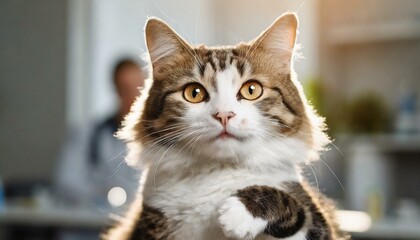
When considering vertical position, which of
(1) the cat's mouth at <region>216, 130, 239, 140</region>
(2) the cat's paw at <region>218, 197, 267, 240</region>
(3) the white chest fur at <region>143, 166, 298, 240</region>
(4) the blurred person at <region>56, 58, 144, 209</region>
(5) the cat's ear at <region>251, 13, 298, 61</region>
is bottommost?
(2) the cat's paw at <region>218, 197, 267, 240</region>

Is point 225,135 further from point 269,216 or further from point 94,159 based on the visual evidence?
point 94,159

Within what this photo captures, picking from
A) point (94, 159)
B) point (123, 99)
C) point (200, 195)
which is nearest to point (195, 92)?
point (200, 195)

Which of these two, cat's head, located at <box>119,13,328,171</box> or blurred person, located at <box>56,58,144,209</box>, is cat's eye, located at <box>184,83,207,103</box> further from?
blurred person, located at <box>56,58,144,209</box>

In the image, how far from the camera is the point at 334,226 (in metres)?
0.74

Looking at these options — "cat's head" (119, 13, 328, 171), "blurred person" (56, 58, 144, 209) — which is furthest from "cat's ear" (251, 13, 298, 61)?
"blurred person" (56, 58, 144, 209)

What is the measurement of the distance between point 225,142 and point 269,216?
10cm

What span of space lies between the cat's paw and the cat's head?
0.08 metres

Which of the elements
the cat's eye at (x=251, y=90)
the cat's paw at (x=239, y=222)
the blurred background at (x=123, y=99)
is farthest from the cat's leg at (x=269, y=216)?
the blurred background at (x=123, y=99)

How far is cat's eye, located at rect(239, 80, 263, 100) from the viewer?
0.72 meters

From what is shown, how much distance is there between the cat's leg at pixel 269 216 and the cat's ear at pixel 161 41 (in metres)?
0.20

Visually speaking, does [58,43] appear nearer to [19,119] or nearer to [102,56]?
[102,56]

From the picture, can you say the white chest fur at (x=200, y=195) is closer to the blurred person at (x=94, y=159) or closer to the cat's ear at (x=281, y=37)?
the cat's ear at (x=281, y=37)

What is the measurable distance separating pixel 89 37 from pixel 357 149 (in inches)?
71.6

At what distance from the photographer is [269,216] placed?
25.1 inches
